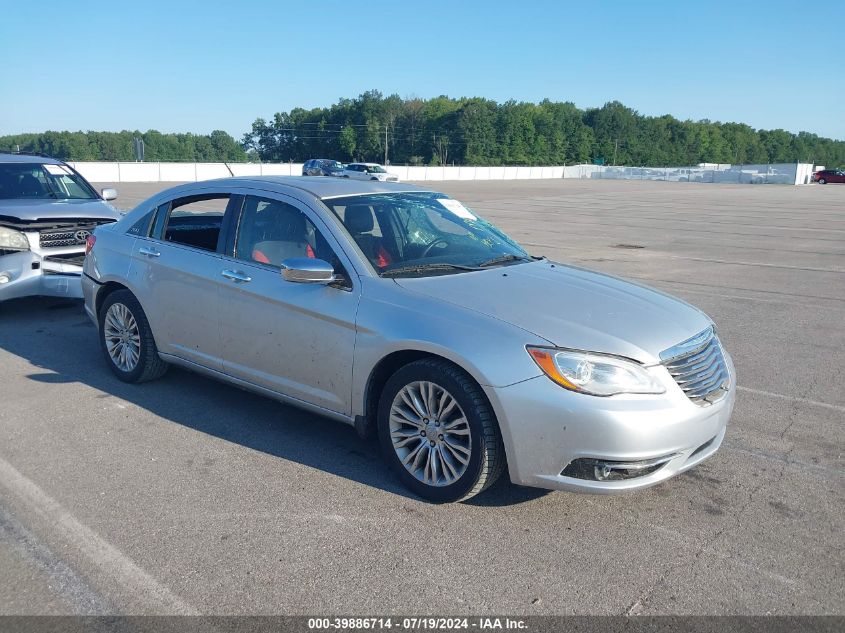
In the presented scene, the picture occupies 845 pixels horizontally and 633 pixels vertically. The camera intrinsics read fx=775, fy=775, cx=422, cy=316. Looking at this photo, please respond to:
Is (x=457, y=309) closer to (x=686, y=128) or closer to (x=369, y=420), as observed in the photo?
(x=369, y=420)

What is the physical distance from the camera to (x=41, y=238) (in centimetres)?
806

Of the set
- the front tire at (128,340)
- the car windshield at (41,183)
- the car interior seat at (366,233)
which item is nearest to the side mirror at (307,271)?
the car interior seat at (366,233)

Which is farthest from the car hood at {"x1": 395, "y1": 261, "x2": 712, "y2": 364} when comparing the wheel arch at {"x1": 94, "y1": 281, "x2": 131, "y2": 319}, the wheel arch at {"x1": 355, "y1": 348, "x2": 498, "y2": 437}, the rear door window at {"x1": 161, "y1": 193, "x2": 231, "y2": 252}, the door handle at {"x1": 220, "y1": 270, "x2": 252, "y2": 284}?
the wheel arch at {"x1": 94, "y1": 281, "x2": 131, "y2": 319}

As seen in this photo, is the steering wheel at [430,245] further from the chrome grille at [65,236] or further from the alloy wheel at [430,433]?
the chrome grille at [65,236]

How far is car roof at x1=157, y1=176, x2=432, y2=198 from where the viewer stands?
199 inches

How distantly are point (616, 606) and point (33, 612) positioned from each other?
7.71 feet

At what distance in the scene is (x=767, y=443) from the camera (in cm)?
495

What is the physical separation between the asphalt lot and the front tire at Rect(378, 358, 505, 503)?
0.15 m

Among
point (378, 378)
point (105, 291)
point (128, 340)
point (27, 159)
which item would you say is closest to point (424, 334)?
point (378, 378)

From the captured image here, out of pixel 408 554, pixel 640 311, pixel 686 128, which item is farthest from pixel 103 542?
pixel 686 128

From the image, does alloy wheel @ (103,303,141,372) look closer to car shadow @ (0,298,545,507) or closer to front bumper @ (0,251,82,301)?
car shadow @ (0,298,545,507)

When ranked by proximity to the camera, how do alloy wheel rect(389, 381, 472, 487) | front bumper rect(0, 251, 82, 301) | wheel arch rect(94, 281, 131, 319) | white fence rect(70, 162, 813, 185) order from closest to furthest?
alloy wheel rect(389, 381, 472, 487), wheel arch rect(94, 281, 131, 319), front bumper rect(0, 251, 82, 301), white fence rect(70, 162, 813, 185)

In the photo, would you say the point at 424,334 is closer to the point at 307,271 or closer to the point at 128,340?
the point at 307,271

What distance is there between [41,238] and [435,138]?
115374 mm
